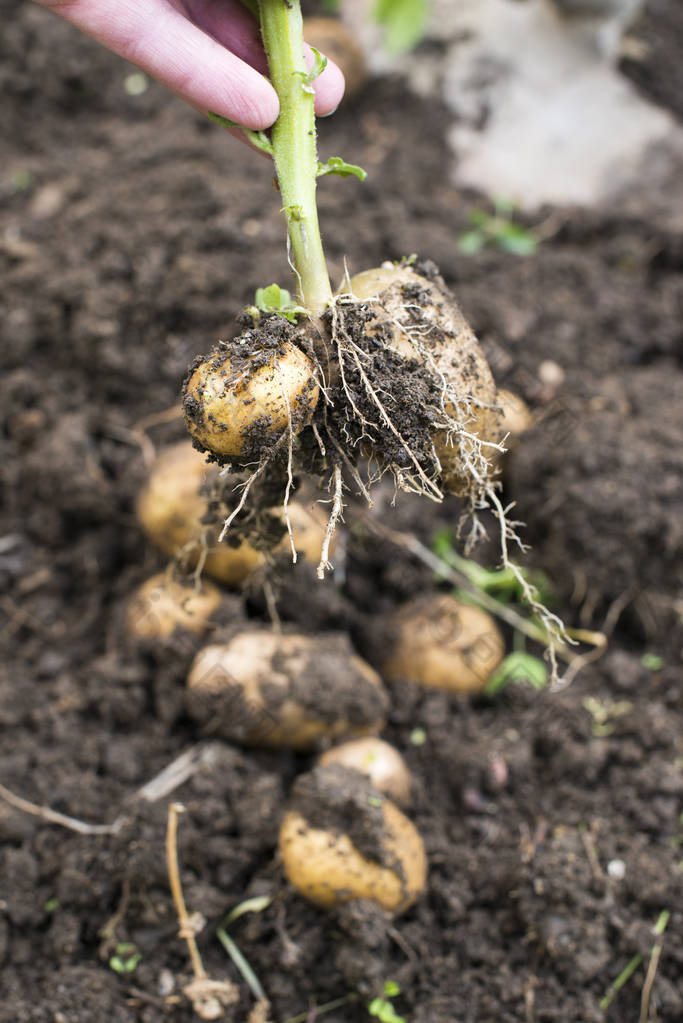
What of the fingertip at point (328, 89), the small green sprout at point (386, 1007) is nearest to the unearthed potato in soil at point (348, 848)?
the small green sprout at point (386, 1007)

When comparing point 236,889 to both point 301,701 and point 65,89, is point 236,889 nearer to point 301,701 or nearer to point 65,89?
point 301,701

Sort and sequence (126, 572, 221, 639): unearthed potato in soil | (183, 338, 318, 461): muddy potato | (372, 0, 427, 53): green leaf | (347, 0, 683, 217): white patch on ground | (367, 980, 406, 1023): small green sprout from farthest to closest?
1. (347, 0, 683, 217): white patch on ground
2. (372, 0, 427, 53): green leaf
3. (126, 572, 221, 639): unearthed potato in soil
4. (367, 980, 406, 1023): small green sprout
5. (183, 338, 318, 461): muddy potato

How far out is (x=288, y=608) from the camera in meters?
2.73

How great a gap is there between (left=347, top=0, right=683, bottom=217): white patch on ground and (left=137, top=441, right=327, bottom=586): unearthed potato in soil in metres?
2.53

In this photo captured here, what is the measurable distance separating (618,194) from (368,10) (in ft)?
6.21

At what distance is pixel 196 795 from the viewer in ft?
7.76

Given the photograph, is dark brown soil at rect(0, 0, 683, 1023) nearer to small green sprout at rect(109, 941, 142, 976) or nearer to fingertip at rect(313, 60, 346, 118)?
small green sprout at rect(109, 941, 142, 976)

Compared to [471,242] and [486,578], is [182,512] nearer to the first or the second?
[486,578]

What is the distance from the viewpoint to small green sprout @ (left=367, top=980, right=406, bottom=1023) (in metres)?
2.05

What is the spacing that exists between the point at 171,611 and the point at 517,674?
3.76 feet

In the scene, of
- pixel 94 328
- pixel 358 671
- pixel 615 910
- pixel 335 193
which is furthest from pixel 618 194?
pixel 615 910

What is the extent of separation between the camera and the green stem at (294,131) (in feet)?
5.95

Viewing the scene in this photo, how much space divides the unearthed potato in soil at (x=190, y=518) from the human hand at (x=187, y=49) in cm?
109

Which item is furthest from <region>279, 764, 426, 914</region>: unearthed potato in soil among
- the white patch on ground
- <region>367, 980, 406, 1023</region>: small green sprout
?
the white patch on ground
